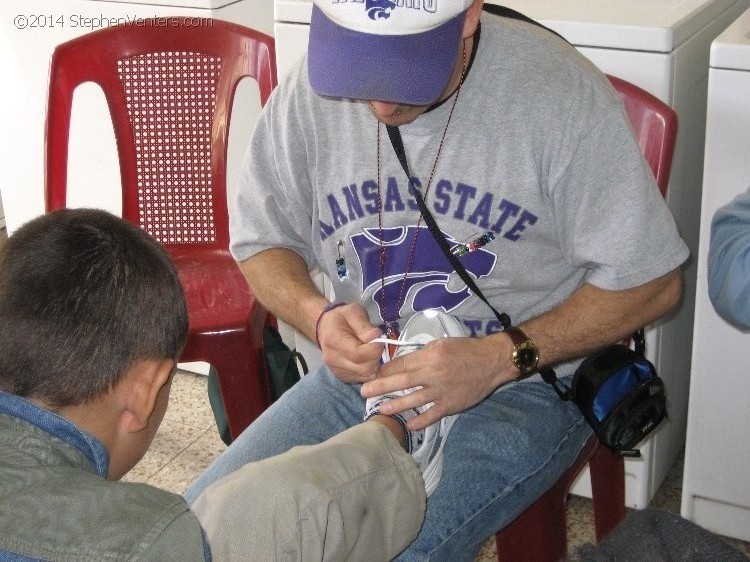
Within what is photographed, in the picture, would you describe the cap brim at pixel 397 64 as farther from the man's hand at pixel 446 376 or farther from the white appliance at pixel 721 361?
the white appliance at pixel 721 361

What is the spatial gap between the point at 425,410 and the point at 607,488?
1.62 ft


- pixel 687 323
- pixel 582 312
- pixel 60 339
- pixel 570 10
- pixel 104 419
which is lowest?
pixel 687 323

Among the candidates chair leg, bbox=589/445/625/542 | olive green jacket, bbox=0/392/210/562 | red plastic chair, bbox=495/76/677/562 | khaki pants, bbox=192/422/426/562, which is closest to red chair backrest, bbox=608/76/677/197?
red plastic chair, bbox=495/76/677/562

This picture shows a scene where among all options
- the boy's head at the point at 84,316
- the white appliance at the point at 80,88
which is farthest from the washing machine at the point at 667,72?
the boy's head at the point at 84,316

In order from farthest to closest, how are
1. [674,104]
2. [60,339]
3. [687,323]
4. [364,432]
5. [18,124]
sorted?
[18,124]
[687,323]
[674,104]
[364,432]
[60,339]

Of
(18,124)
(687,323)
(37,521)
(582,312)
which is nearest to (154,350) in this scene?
(37,521)

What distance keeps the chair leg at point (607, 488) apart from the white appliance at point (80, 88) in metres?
1.27

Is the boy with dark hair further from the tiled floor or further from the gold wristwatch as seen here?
the tiled floor

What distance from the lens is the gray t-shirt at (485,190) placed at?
1537 mm

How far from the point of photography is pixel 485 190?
1.61 m

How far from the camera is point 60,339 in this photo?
1.09 meters

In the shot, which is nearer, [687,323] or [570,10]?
[570,10]

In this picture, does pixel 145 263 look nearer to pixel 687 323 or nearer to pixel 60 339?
pixel 60 339

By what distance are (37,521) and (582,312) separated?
0.91 m
